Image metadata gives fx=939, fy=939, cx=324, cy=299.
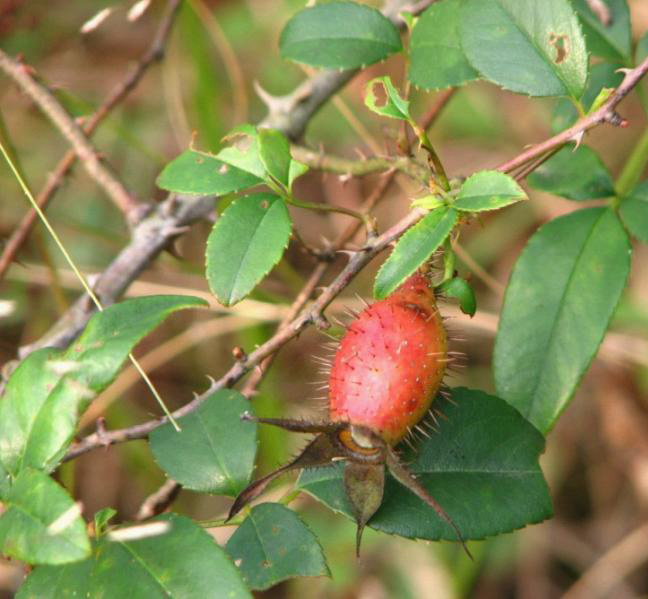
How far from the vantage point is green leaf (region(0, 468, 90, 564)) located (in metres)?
0.93

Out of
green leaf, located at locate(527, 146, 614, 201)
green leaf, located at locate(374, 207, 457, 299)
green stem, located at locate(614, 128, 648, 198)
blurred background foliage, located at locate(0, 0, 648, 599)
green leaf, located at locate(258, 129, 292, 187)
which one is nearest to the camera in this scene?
green leaf, located at locate(374, 207, 457, 299)

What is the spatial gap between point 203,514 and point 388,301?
152cm

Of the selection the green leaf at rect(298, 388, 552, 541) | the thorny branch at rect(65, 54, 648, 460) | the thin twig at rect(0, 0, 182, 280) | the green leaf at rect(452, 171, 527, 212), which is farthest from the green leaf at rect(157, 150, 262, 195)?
the thin twig at rect(0, 0, 182, 280)

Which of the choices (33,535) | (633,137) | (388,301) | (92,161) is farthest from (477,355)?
(33,535)

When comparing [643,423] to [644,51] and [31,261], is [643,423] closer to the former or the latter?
[644,51]

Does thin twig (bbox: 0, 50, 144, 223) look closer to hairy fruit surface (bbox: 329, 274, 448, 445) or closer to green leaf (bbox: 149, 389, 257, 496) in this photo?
green leaf (bbox: 149, 389, 257, 496)

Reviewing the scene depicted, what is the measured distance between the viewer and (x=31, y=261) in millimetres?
2547

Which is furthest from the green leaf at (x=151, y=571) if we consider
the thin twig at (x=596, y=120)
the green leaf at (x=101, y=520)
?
the thin twig at (x=596, y=120)

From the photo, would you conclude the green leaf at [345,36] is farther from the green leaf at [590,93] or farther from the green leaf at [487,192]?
the green leaf at [487,192]

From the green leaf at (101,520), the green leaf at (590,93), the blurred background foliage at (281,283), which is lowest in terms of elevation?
the blurred background foliage at (281,283)

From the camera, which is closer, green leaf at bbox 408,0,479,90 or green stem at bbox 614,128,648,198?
green leaf at bbox 408,0,479,90

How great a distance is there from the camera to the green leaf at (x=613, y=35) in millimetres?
1504

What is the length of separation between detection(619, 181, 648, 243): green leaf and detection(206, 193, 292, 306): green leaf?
1.82ft

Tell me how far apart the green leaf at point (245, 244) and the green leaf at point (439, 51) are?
1.10 feet
